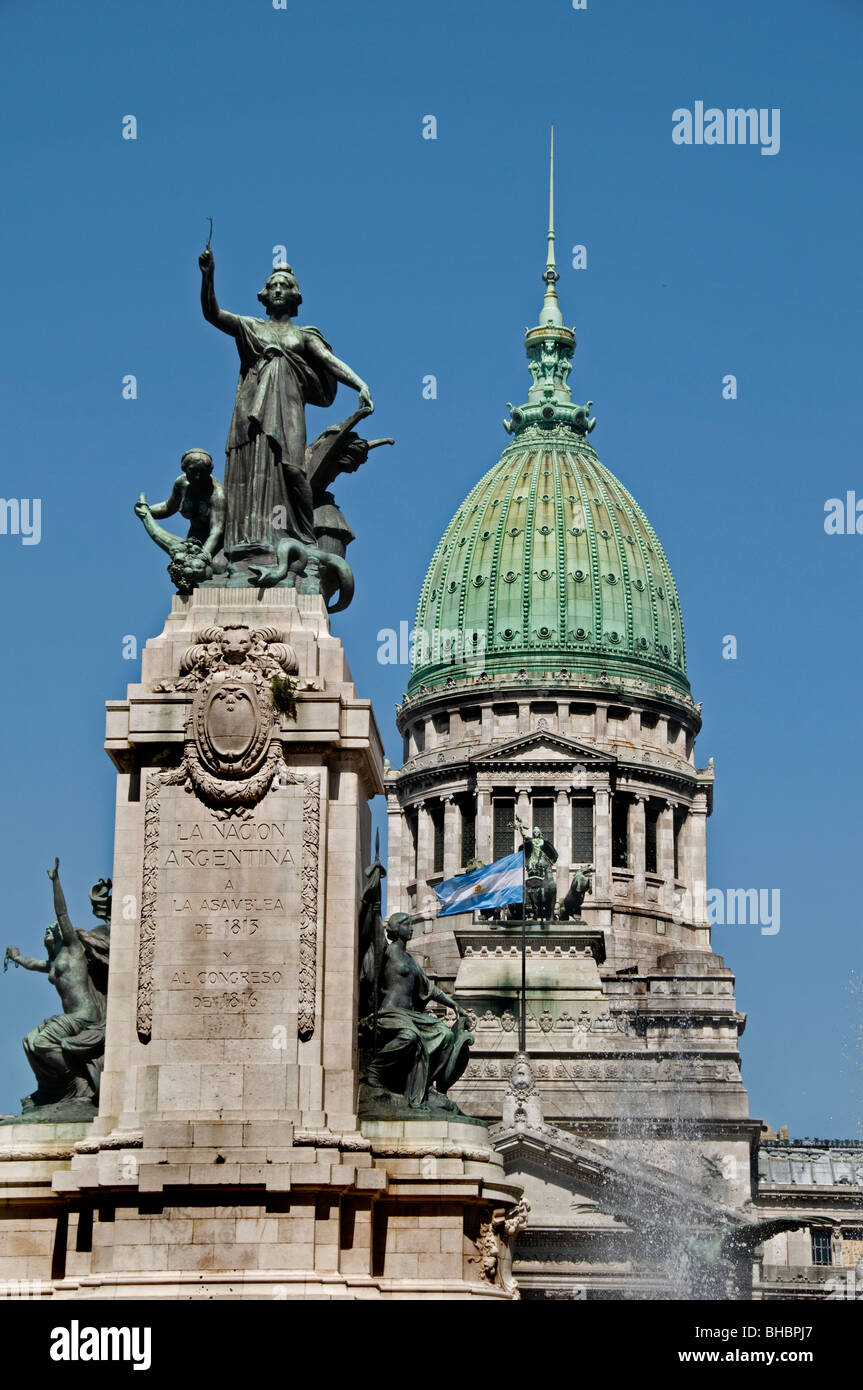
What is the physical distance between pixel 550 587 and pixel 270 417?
114303mm

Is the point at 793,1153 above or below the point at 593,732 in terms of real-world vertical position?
below

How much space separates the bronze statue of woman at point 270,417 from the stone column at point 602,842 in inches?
4222

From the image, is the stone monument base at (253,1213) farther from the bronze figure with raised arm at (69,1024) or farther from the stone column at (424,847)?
the stone column at (424,847)

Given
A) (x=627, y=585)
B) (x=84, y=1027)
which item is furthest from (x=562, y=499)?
(x=84, y=1027)

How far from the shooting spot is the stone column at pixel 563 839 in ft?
472

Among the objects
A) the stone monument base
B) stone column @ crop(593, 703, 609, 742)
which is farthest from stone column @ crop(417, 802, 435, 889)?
the stone monument base

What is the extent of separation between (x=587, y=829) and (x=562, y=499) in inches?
748

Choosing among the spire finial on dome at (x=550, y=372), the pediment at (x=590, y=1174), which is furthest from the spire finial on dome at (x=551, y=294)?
the pediment at (x=590, y=1174)

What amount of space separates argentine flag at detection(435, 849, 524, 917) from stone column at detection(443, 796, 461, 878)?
40.6 feet

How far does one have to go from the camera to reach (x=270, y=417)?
122ft

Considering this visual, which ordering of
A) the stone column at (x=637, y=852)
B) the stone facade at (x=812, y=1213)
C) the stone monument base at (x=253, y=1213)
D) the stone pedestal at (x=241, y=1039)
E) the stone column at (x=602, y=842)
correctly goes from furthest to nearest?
the stone column at (x=637, y=852)
the stone column at (x=602, y=842)
the stone facade at (x=812, y=1213)
the stone pedestal at (x=241, y=1039)
the stone monument base at (x=253, y=1213)
